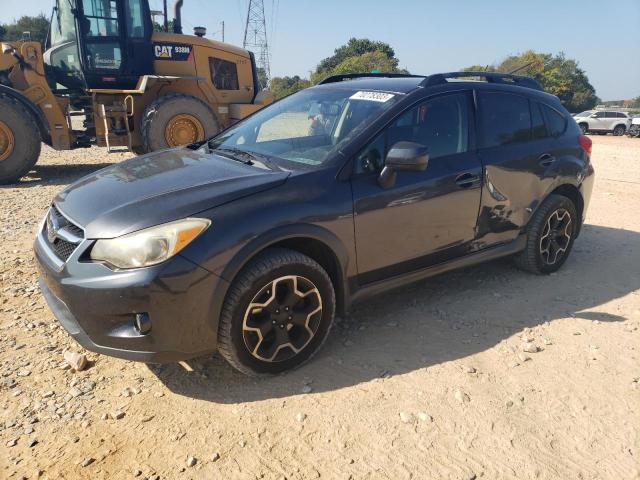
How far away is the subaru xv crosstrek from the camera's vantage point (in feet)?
7.94

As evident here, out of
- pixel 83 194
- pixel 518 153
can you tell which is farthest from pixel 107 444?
pixel 518 153

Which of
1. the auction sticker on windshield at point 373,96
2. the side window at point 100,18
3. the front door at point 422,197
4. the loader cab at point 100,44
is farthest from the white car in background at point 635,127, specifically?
the auction sticker on windshield at point 373,96

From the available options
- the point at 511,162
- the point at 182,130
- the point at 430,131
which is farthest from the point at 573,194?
the point at 182,130

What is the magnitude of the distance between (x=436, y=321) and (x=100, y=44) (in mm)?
8228

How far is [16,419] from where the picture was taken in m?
2.47

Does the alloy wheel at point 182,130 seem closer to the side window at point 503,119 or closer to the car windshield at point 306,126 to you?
the car windshield at point 306,126

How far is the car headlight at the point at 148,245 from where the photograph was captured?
7.77 feet

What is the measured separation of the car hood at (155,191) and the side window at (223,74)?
7.65 m

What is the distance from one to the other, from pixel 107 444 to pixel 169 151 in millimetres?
2159

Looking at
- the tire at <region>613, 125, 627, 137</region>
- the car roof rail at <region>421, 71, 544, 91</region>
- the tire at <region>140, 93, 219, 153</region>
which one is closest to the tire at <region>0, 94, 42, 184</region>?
the tire at <region>140, 93, 219, 153</region>

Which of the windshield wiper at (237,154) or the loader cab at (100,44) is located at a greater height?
the loader cab at (100,44)

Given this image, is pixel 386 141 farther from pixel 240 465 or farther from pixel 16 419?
pixel 16 419

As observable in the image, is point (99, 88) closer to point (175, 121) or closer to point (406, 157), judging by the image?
point (175, 121)

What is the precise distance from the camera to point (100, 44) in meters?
8.85
